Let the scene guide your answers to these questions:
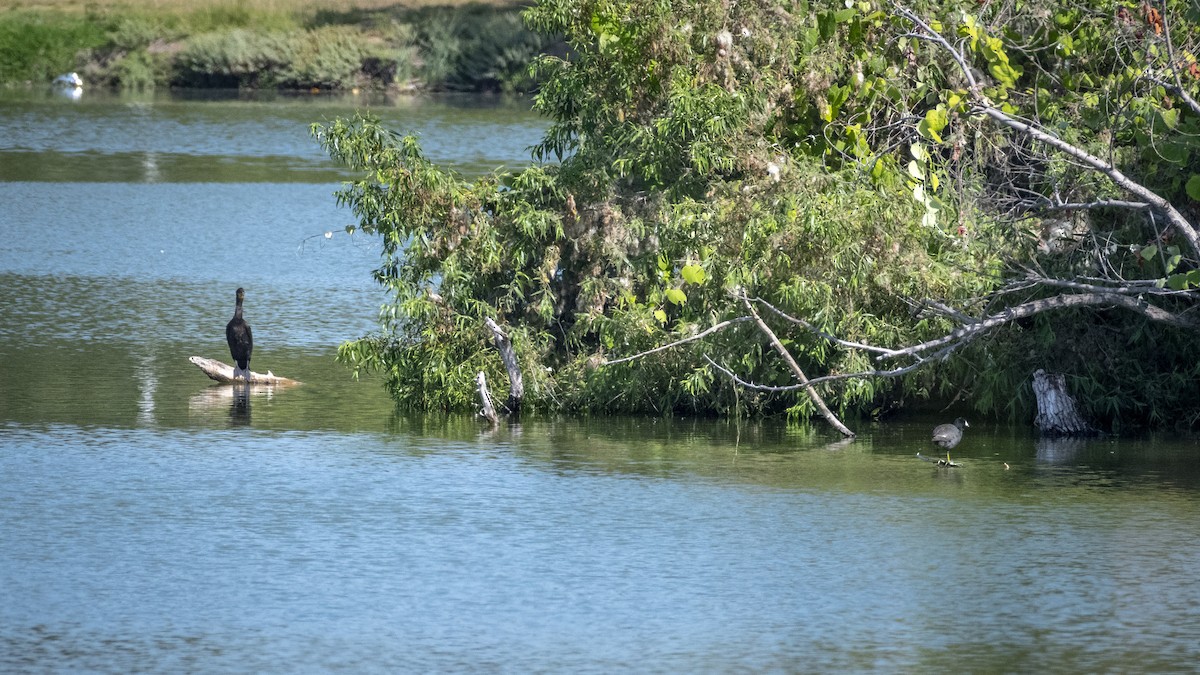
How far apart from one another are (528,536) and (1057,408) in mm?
5384

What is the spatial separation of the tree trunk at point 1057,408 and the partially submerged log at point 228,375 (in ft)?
21.8

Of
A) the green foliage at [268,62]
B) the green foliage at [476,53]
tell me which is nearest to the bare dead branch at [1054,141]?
the green foliage at [476,53]

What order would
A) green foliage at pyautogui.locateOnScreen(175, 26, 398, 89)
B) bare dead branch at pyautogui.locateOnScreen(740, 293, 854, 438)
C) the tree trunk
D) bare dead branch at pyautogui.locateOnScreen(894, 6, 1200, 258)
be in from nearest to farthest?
bare dead branch at pyautogui.locateOnScreen(894, 6, 1200, 258), bare dead branch at pyautogui.locateOnScreen(740, 293, 854, 438), the tree trunk, green foliage at pyautogui.locateOnScreen(175, 26, 398, 89)

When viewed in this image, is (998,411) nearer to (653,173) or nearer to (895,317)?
(895,317)

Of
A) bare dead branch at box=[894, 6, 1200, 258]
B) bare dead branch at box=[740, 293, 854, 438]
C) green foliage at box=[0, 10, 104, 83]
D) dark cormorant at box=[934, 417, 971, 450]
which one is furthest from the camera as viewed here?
green foliage at box=[0, 10, 104, 83]

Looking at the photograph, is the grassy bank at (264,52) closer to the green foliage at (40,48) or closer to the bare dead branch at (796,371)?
the green foliage at (40,48)

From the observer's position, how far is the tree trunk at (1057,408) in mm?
15430

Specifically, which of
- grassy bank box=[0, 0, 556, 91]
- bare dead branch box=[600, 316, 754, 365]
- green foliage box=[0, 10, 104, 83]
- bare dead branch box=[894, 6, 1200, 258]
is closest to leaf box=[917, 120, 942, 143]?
bare dead branch box=[894, 6, 1200, 258]

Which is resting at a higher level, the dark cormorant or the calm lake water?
the dark cormorant

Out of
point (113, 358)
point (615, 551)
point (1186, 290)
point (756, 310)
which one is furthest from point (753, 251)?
point (113, 358)

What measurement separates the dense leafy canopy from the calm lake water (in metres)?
0.58

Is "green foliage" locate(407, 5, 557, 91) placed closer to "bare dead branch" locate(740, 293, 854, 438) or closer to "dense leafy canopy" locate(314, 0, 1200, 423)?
"dense leafy canopy" locate(314, 0, 1200, 423)

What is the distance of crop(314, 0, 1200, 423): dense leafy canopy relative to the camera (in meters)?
15.6

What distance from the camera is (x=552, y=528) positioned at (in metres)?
12.1
